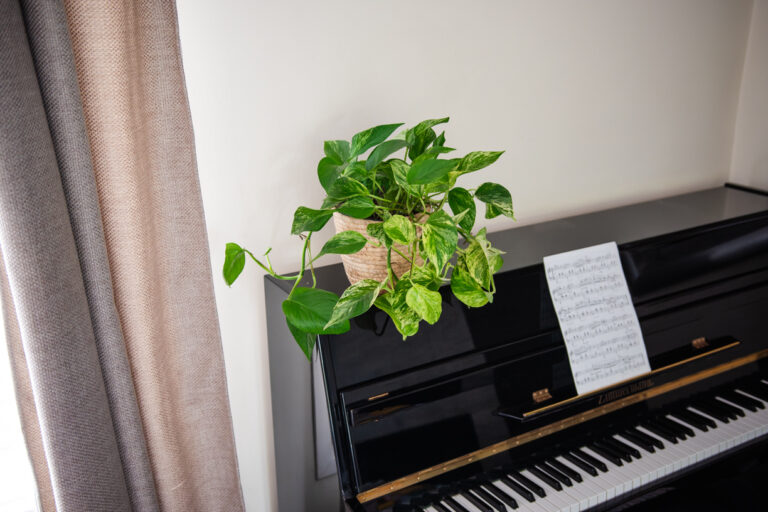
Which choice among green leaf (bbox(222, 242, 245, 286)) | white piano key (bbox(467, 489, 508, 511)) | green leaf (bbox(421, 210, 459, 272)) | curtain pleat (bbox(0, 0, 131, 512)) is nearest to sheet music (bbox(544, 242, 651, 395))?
white piano key (bbox(467, 489, 508, 511))

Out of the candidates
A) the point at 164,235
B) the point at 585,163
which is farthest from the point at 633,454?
the point at 164,235

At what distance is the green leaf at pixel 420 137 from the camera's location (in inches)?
44.5

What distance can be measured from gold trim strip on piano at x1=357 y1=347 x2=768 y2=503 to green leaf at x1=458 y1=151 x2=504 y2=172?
62 centimetres

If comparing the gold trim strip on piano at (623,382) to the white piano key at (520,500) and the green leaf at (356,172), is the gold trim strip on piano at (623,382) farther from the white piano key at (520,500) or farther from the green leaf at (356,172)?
the green leaf at (356,172)

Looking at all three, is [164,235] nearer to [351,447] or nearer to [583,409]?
[351,447]

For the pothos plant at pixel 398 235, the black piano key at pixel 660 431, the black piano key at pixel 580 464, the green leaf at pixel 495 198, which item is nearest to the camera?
the pothos plant at pixel 398 235

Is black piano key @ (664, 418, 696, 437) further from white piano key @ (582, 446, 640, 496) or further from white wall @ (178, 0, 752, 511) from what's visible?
white wall @ (178, 0, 752, 511)

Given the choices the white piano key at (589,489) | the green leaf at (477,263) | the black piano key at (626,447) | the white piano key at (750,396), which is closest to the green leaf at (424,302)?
the green leaf at (477,263)

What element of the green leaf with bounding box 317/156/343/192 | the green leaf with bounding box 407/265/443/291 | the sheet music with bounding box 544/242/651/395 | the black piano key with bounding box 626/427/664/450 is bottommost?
the black piano key with bounding box 626/427/664/450

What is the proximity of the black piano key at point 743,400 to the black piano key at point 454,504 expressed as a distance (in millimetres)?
821

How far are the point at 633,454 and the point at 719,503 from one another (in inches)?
13.5

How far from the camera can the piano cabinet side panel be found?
1361 mm

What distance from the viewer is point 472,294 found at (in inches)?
41.9

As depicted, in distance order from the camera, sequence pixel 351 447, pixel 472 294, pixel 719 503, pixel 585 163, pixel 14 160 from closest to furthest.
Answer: pixel 14 160 < pixel 472 294 < pixel 351 447 < pixel 719 503 < pixel 585 163
